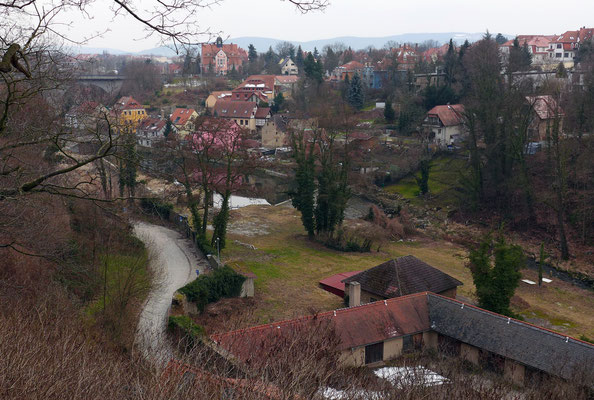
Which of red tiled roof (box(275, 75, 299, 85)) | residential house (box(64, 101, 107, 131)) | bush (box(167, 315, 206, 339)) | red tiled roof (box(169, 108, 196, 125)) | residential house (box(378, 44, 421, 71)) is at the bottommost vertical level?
bush (box(167, 315, 206, 339))

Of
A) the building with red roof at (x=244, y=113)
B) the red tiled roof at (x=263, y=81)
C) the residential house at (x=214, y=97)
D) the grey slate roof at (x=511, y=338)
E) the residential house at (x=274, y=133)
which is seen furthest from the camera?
the red tiled roof at (x=263, y=81)

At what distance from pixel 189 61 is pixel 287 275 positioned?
17.5 metres

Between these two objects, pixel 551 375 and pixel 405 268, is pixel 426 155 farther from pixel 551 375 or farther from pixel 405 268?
pixel 551 375

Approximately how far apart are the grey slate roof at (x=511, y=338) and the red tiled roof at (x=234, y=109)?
5191 cm

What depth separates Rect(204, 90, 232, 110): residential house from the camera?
73.5 m

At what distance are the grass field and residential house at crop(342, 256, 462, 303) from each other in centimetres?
142

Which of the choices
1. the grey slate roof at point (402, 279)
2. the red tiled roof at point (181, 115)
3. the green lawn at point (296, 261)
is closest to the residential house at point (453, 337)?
the grey slate roof at point (402, 279)

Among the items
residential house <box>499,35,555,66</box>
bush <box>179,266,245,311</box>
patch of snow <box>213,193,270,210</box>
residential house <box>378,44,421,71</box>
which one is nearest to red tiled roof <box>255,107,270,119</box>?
residential house <box>378,44,421,71</box>

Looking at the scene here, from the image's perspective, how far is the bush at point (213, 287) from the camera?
1808cm

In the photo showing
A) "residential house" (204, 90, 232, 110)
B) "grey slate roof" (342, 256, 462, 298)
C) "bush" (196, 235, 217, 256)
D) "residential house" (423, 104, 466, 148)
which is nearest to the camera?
"grey slate roof" (342, 256, 462, 298)

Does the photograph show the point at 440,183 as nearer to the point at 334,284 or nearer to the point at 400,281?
the point at 334,284

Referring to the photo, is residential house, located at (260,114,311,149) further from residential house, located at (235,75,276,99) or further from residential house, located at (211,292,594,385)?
residential house, located at (211,292,594,385)

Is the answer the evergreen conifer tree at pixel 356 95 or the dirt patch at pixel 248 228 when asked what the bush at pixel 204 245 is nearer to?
the dirt patch at pixel 248 228

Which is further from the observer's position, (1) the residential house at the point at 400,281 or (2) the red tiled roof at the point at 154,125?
(2) the red tiled roof at the point at 154,125
